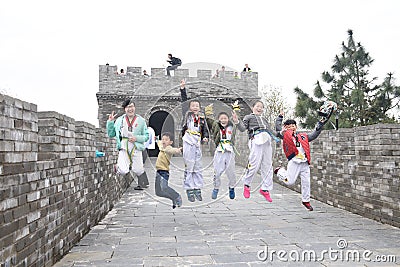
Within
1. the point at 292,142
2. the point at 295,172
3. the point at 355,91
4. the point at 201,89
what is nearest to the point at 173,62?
the point at 201,89

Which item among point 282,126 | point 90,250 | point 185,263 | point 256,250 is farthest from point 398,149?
point 90,250

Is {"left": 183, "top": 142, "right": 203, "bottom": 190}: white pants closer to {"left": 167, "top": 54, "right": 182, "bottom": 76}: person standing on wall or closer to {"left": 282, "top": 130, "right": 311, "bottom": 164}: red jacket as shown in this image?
{"left": 167, "top": 54, "right": 182, "bottom": 76}: person standing on wall

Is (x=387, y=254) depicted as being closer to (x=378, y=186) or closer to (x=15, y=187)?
(x=378, y=186)

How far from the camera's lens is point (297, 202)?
29.1 ft

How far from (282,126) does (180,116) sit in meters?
1.41

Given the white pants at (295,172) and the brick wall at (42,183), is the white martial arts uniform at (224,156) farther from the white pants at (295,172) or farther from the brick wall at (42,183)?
the brick wall at (42,183)

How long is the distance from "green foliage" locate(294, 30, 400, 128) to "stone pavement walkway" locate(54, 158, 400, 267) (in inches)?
451

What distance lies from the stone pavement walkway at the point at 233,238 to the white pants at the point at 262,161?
2.14 feet

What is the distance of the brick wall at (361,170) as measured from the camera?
245 inches

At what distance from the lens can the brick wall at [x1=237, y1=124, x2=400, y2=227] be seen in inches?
245

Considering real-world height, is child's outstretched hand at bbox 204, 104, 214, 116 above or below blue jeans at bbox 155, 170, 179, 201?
above

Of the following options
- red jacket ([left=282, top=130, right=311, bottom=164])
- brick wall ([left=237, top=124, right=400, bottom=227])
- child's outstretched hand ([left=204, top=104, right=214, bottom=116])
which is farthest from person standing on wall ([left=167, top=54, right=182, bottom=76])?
brick wall ([left=237, top=124, right=400, bottom=227])

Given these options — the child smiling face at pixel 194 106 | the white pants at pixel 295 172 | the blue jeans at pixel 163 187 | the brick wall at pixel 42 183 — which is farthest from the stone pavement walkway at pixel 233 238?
the child smiling face at pixel 194 106

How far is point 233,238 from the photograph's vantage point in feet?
17.8
